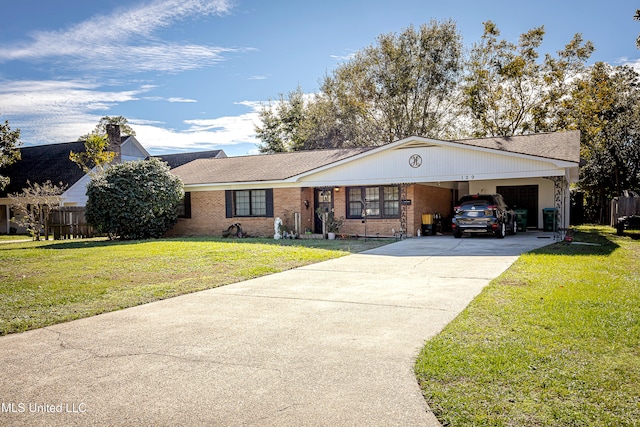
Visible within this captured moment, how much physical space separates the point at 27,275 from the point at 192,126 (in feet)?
92.6

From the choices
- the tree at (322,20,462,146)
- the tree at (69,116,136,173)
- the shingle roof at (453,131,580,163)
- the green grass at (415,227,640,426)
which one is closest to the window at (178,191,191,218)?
the tree at (69,116,136,173)

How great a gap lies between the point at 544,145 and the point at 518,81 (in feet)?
43.8

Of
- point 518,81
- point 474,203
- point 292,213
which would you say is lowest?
point 292,213

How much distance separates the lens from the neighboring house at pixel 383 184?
17469mm

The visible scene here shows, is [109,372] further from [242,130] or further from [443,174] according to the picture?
[242,130]

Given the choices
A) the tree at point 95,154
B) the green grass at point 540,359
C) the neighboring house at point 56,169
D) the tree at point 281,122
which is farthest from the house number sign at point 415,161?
the tree at point 281,122

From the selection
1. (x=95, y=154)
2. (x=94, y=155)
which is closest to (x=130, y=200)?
(x=95, y=154)

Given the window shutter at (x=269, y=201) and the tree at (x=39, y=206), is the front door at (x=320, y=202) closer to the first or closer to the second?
the window shutter at (x=269, y=201)

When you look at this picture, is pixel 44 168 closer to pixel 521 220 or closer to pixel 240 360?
pixel 521 220

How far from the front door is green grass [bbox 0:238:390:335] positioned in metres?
5.14

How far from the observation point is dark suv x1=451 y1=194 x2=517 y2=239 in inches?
649

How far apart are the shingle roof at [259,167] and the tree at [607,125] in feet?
48.8

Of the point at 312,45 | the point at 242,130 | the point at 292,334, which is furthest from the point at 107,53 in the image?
the point at 242,130

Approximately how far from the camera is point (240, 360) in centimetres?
447
